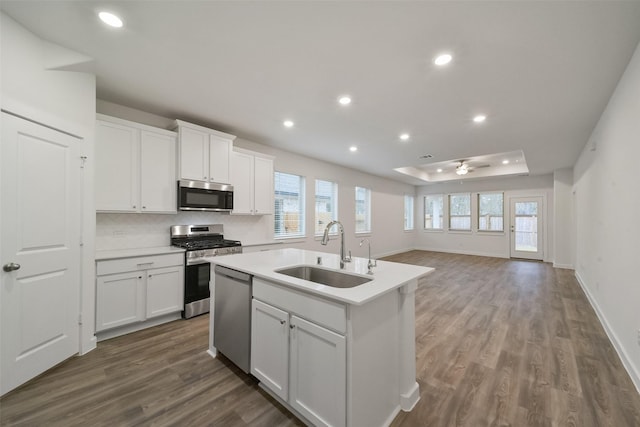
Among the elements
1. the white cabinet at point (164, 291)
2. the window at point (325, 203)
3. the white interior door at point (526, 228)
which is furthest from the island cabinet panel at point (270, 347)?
the white interior door at point (526, 228)

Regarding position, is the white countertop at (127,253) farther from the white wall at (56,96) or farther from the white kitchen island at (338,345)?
the white kitchen island at (338,345)

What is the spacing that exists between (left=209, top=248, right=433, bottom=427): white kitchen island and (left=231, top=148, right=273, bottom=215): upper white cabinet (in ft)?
7.35

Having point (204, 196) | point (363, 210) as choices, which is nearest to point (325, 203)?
point (363, 210)

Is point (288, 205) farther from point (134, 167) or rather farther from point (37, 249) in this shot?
point (37, 249)

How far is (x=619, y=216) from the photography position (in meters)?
2.48

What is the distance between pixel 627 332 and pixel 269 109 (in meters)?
4.25

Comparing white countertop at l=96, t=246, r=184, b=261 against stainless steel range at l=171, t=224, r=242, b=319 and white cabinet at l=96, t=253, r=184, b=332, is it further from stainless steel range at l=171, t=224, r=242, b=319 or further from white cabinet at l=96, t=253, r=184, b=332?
stainless steel range at l=171, t=224, r=242, b=319

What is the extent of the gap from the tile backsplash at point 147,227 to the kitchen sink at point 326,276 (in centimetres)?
231

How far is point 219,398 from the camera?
1.85 m

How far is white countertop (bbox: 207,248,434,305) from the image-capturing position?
1.40 metres

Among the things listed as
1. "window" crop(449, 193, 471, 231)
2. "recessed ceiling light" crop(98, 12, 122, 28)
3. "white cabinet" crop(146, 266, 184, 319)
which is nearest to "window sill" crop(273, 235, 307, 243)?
"white cabinet" crop(146, 266, 184, 319)

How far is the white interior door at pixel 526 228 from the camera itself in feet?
24.9

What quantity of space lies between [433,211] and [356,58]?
28.4ft

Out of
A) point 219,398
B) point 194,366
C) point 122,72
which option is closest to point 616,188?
point 219,398
